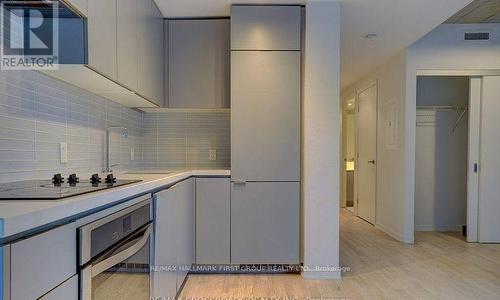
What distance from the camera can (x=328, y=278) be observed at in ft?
8.21

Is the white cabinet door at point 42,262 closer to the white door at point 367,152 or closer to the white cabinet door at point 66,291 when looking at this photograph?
the white cabinet door at point 66,291

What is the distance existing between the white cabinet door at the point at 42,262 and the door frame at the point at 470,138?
3659 mm

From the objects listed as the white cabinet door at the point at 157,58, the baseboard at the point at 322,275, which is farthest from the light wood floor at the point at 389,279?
the white cabinet door at the point at 157,58

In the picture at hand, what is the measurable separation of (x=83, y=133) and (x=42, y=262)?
1.43 metres

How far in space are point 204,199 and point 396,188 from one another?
8.43 ft

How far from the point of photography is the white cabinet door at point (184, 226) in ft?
6.89

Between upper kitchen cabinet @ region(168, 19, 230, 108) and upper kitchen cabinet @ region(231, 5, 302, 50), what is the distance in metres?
0.27

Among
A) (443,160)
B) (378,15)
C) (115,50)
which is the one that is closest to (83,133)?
(115,50)

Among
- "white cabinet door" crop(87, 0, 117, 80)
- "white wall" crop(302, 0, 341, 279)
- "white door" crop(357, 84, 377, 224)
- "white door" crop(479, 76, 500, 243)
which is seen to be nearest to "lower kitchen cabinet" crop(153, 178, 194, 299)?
"white cabinet door" crop(87, 0, 117, 80)

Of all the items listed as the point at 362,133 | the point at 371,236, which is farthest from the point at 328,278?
the point at 362,133

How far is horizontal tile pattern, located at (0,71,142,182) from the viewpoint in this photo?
1.34 m

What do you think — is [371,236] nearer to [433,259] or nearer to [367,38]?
[433,259]

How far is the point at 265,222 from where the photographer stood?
8.35 ft

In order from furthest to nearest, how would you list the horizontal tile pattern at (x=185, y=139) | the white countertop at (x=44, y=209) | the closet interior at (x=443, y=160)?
the closet interior at (x=443, y=160)
the horizontal tile pattern at (x=185, y=139)
the white countertop at (x=44, y=209)
